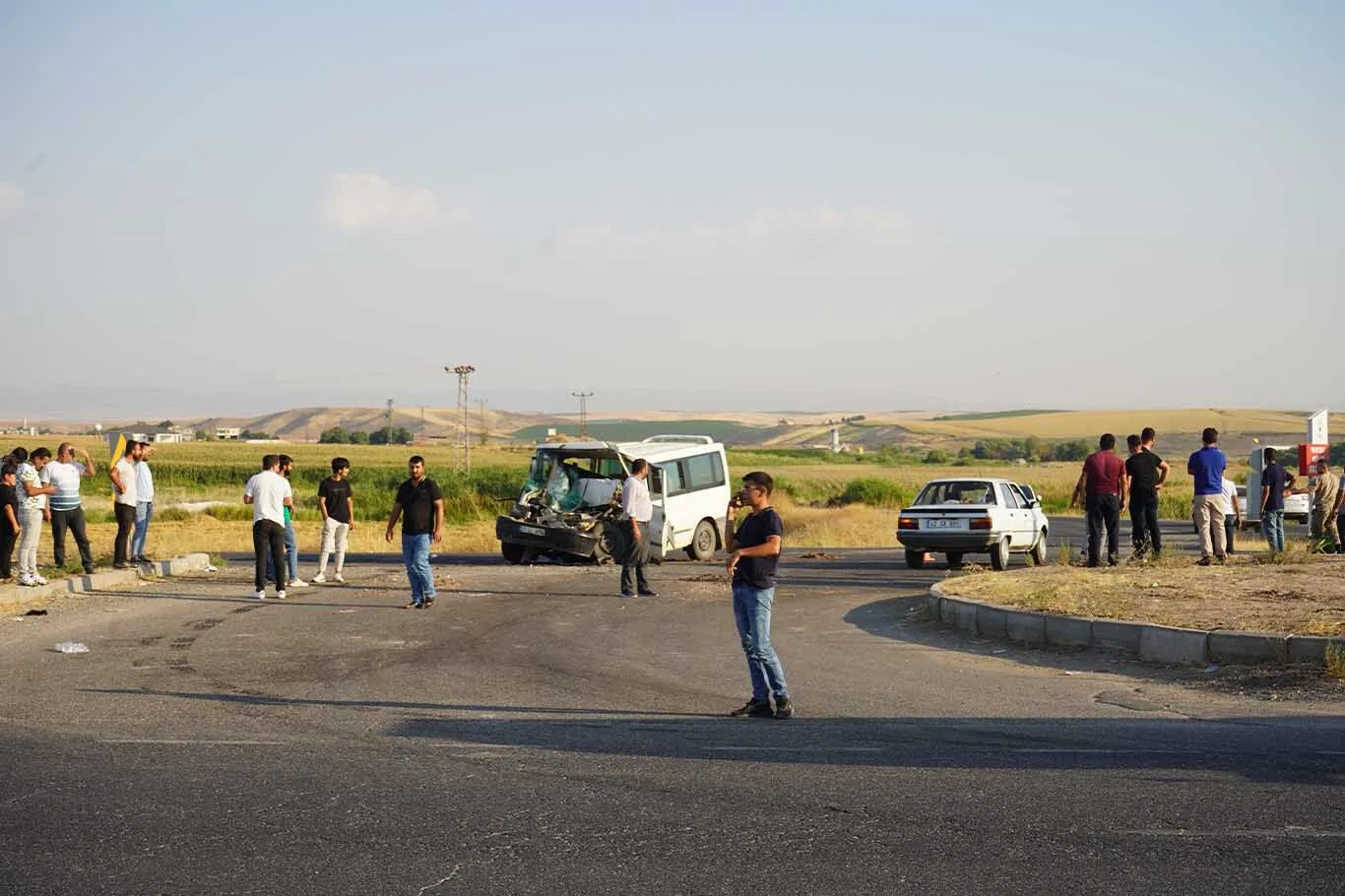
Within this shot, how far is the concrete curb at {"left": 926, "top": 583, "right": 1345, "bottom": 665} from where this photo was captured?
12369 millimetres

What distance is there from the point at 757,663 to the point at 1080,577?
989 cm

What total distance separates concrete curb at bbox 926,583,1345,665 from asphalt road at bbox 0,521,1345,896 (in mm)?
385

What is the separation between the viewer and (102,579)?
20375mm

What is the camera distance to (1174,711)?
1051cm

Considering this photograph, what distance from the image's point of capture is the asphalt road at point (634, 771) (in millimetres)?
6121

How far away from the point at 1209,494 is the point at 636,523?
8131 mm

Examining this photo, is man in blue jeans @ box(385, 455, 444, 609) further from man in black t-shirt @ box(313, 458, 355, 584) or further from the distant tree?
the distant tree

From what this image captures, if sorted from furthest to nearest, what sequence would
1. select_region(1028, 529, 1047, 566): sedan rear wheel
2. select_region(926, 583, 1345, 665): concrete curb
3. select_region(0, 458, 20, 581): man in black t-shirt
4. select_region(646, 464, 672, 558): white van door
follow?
select_region(646, 464, 672, 558): white van door → select_region(1028, 529, 1047, 566): sedan rear wheel → select_region(0, 458, 20, 581): man in black t-shirt → select_region(926, 583, 1345, 665): concrete curb

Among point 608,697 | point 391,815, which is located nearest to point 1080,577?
point 608,697

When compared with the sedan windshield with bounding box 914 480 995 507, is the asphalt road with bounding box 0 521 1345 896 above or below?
below

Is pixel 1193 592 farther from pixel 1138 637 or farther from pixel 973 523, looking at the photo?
pixel 973 523

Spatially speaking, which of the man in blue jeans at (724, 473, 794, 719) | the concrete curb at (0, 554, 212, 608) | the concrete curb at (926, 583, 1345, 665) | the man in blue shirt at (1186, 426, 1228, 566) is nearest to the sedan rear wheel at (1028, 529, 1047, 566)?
the man in blue shirt at (1186, 426, 1228, 566)

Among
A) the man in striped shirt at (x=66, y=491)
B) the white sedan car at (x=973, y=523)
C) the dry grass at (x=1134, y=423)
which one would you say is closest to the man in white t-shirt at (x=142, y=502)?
the man in striped shirt at (x=66, y=491)

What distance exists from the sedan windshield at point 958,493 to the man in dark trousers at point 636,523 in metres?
6.64
